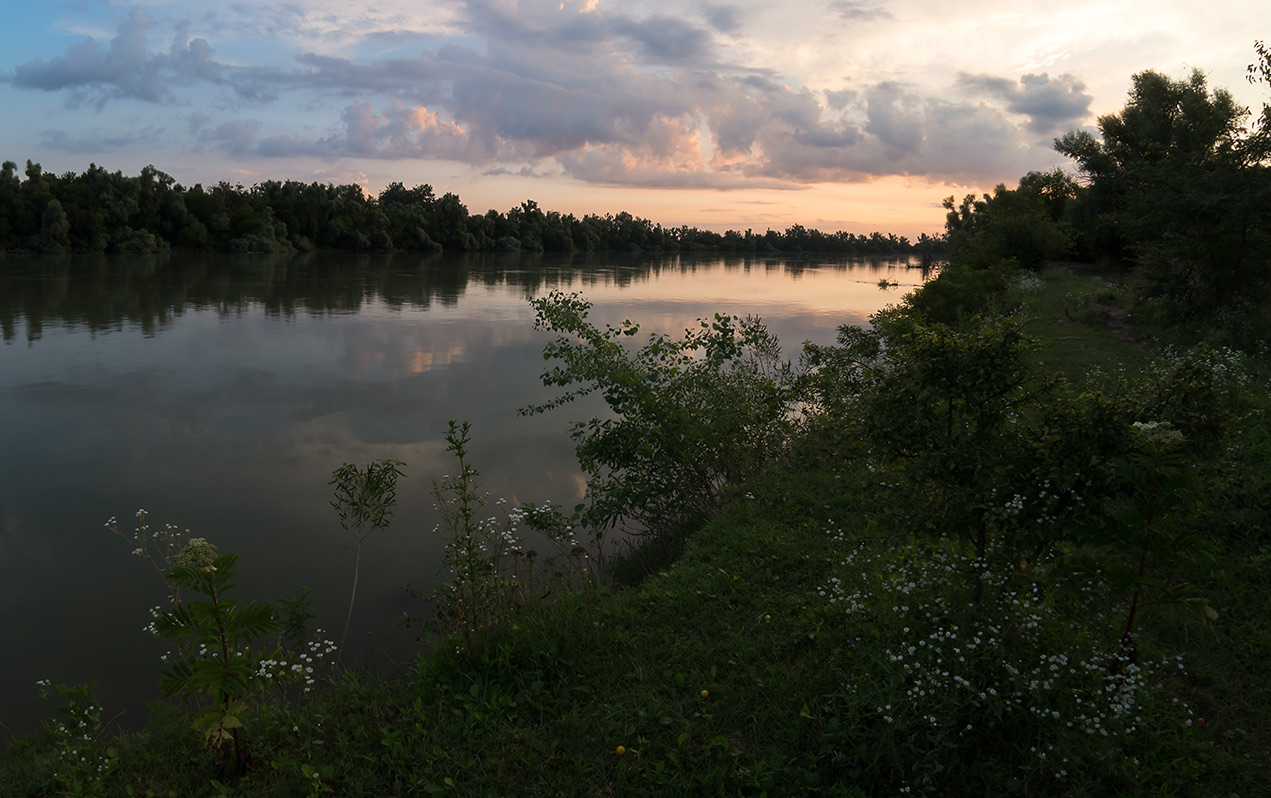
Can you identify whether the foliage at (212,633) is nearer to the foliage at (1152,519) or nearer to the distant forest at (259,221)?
the foliage at (1152,519)

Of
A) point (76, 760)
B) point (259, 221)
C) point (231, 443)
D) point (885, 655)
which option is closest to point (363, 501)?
point (76, 760)

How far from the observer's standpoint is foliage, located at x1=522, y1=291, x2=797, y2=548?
729 centimetres

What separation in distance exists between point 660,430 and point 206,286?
33261 mm

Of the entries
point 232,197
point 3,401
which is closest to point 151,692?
point 3,401

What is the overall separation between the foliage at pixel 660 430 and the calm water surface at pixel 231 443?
5.33 feet

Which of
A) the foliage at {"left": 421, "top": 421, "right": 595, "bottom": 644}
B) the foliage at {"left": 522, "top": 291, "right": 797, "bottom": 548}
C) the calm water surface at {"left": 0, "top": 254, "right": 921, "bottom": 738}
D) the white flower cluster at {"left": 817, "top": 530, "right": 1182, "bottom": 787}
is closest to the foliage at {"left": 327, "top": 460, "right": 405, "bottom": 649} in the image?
the calm water surface at {"left": 0, "top": 254, "right": 921, "bottom": 738}

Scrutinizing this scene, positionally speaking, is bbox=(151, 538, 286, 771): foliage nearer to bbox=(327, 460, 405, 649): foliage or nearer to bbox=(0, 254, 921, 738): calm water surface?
bbox=(0, 254, 921, 738): calm water surface

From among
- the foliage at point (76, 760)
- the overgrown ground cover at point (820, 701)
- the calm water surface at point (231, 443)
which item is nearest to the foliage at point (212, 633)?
the overgrown ground cover at point (820, 701)

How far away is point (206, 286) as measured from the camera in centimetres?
3306

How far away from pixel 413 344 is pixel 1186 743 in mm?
18510

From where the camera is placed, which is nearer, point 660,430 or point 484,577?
point 484,577

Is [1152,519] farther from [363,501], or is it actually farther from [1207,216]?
[1207,216]

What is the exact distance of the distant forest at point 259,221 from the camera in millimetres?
50875

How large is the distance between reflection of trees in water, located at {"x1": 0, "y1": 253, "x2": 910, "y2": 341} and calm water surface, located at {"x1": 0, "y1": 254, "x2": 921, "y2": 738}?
0.98ft
